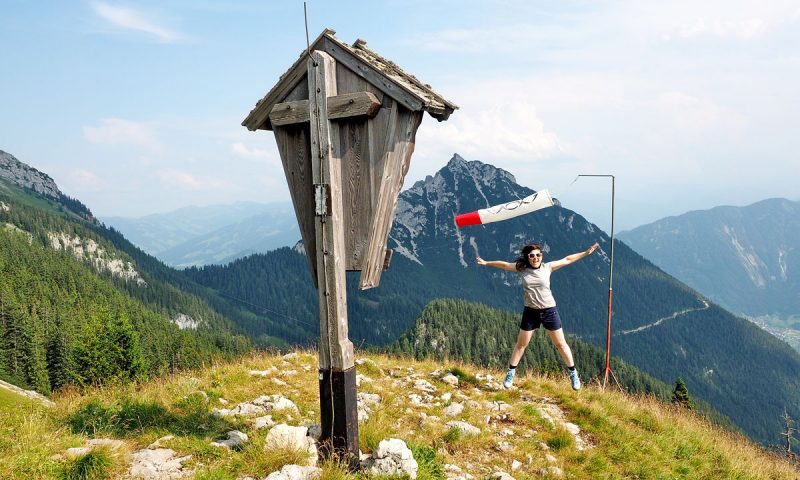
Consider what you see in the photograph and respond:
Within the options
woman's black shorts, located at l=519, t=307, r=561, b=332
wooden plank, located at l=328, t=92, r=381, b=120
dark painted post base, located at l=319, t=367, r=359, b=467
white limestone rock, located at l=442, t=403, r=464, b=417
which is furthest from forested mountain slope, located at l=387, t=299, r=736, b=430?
wooden plank, located at l=328, t=92, r=381, b=120

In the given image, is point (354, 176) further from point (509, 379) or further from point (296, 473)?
point (509, 379)

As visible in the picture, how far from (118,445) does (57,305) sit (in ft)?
443

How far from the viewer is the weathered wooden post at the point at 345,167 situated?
18.0 feet

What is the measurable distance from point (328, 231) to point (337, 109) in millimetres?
1508

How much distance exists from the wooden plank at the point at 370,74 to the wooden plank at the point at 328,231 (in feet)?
0.57

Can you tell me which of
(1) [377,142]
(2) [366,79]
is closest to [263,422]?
(1) [377,142]

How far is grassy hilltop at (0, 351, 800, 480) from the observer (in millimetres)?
5254

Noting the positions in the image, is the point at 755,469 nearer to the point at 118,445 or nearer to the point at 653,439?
the point at 653,439

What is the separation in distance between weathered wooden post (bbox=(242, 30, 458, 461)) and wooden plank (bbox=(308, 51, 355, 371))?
12mm

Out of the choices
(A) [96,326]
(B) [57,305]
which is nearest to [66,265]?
(B) [57,305]

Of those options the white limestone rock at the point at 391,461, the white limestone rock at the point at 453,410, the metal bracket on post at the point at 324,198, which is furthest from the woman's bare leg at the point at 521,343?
the metal bracket on post at the point at 324,198

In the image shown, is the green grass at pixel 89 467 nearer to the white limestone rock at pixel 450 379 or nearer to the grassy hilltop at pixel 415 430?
the grassy hilltop at pixel 415 430

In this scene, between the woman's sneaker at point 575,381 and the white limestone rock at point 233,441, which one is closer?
the white limestone rock at point 233,441

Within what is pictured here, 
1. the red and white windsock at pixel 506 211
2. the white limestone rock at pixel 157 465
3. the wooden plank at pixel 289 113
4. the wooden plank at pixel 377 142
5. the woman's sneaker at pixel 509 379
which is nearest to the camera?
the white limestone rock at pixel 157 465
